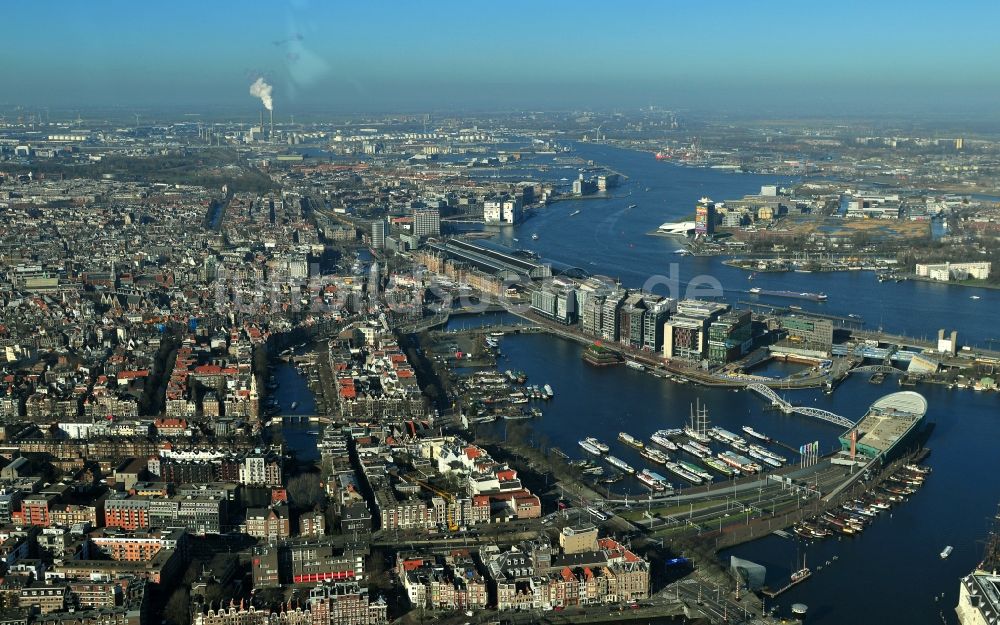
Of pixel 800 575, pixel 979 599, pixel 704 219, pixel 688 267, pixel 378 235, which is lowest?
pixel 800 575

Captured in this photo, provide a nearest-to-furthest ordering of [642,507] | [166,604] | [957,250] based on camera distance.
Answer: [166,604] → [642,507] → [957,250]

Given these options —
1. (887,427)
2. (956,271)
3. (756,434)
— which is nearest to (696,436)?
(756,434)

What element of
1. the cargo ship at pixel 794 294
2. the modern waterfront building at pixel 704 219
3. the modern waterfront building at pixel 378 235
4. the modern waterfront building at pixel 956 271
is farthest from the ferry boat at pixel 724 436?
the modern waterfront building at pixel 704 219

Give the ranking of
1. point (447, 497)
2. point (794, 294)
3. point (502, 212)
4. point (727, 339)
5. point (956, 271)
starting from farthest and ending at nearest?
point (502, 212) → point (956, 271) → point (794, 294) → point (727, 339) → point (447, 497)

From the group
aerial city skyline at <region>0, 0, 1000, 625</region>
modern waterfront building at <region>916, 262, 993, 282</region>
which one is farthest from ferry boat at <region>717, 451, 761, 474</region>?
modern waterfront building at <region>916, 262, 993, 282</region>

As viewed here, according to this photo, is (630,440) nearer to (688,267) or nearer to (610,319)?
(610,319)

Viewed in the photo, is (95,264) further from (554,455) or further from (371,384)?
(554,455)

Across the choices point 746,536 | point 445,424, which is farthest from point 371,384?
point 746,536
